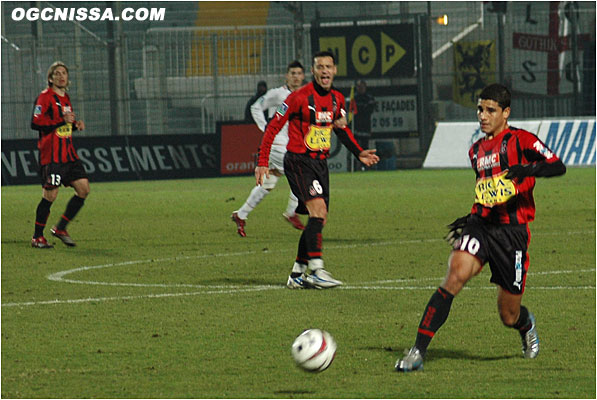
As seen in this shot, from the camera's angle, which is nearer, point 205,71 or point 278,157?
point 278,157

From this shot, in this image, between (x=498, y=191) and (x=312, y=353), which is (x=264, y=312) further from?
(x=498, y=191)

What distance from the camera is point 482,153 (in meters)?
7.03

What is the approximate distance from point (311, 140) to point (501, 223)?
3.96 m

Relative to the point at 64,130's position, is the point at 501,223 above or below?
below

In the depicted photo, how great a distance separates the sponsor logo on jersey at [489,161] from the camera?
6913 millimetres

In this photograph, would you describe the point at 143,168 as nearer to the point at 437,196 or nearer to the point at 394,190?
the point at 394,190

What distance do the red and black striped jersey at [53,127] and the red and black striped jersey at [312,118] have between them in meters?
4.28

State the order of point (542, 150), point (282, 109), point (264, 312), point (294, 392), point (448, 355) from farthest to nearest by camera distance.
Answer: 1. point (282, 109)
2. point (264, 312)
3. point (448, 355)
4. point (542, 150)
5. point (294, 392)

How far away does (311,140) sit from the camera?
10648 mm

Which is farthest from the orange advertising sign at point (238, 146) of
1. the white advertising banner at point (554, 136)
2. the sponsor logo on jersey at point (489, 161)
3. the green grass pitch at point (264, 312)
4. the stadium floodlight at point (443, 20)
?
the sponsor logo on jersey at point (489, 161)

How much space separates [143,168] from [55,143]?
552 inches

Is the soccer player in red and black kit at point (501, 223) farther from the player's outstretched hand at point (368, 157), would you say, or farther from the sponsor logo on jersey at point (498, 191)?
the player's outstretched hand at point (368, 157)

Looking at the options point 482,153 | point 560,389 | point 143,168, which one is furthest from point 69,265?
point 143,168

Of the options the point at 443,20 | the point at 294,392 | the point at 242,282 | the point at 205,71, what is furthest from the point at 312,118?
the point at 443,20
